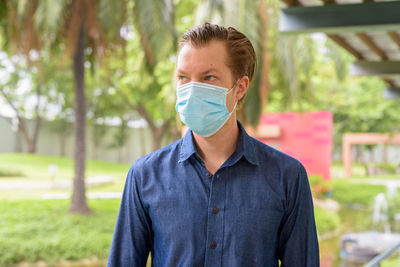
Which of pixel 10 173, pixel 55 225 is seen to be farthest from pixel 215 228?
pixel 10 173

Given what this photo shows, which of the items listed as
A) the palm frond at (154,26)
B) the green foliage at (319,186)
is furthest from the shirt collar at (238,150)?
the green foliage at (319,186)

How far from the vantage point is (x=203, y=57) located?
1694 mm

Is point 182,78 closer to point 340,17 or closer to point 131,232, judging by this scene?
point 131,232

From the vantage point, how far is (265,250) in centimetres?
168

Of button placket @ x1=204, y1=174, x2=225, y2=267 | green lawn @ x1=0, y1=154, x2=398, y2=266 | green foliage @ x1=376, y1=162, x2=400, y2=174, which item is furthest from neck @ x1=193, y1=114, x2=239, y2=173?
green foliage @ x1=376, y1=162, x2=400, y2=174

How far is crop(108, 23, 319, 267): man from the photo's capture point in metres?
1.68

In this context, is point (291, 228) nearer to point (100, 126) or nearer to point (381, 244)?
point (381, 244)

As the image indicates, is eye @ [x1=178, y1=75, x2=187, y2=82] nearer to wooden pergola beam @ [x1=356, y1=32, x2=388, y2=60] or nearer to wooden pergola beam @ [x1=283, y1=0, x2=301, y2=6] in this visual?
wooden pergola beam @ [x1=283, y1=0, x2=301, y2=6]

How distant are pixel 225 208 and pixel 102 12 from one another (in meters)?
11.0

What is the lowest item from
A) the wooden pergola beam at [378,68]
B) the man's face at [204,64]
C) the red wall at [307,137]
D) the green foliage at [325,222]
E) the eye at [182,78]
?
the green foliage at [325,222]

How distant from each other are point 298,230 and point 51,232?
12.5 meters

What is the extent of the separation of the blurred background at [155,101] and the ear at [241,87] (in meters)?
1.90

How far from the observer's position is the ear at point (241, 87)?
1820 mm

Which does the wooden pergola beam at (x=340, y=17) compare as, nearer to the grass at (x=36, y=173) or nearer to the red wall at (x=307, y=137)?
the red wall at (x=307, y=137)
